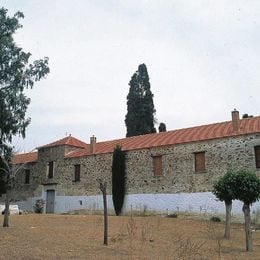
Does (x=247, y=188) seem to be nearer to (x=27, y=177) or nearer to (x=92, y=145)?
(x=92, y=145)

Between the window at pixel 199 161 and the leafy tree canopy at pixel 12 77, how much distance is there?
1140 cm

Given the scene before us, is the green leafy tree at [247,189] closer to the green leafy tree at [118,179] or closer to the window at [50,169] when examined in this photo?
the green leafy tree at [118,179]

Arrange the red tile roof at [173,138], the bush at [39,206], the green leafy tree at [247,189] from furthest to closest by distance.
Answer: the bush at [39,206] → the red tile roof at [173,138] → the green leafy tree at [247,189]

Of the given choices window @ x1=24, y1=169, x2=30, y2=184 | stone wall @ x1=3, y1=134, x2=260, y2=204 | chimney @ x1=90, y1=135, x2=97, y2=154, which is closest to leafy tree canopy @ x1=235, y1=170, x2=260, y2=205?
stone wall @ x1=3, y1=134, x2=260, y2=204

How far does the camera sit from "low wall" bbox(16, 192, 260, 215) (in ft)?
81.3

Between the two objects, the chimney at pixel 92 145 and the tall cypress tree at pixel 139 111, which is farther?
the tall cypress tree at pixel 139 111

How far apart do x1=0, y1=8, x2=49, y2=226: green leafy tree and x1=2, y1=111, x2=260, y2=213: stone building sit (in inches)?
398

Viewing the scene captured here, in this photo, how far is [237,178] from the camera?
44.2ft

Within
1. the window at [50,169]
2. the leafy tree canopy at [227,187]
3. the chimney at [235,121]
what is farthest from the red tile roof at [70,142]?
the leafy tree canopy at [227,187]

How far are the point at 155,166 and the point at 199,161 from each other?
11.9 feet

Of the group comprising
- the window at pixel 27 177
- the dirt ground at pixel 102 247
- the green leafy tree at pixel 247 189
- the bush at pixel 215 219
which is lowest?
the dirt ground at pixel 102 247

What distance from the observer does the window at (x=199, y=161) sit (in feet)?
85.6

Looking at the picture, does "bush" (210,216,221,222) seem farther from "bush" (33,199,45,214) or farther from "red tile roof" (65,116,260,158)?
"bush" (33,199,45,214)

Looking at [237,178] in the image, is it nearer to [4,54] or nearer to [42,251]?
[42,251]
